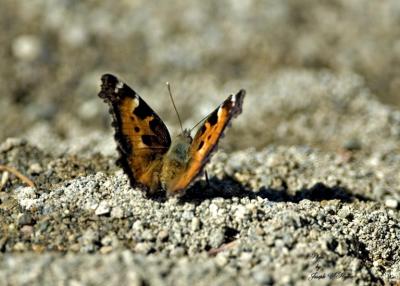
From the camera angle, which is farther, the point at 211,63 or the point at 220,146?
the point at 211,63

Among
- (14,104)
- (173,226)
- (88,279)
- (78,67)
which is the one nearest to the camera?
(88,279)

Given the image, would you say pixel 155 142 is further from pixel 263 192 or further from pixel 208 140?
pixel 263 192

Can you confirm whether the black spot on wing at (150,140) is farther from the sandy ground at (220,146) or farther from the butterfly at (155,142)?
Result: the sandy ground at (220,146)

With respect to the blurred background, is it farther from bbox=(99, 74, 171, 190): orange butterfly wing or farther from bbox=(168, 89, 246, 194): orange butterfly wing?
bbox=(168, 89, 246, 194): orange butterfly wing

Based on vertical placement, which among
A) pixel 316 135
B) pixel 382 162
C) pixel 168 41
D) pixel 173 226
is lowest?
pixel 173 226

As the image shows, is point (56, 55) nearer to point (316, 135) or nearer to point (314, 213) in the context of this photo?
point (316, 135)

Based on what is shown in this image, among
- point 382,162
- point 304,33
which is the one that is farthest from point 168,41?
point 382,162

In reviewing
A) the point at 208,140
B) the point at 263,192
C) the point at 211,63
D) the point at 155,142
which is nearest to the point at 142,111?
the point at 155,142
